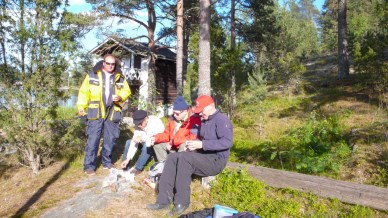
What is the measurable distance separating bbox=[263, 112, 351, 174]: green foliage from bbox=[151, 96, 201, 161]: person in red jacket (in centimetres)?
141

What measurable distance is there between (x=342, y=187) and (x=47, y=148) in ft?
16.8

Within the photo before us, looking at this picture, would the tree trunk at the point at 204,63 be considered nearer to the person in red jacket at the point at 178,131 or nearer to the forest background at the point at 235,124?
the forest background at the point at 235,124

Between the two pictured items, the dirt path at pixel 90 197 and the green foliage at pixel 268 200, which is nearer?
the green foliage at pixel 268 200

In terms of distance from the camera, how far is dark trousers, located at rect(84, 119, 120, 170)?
516cm

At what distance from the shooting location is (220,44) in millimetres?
14141

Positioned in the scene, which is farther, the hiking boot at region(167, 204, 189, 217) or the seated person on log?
the seated person on log

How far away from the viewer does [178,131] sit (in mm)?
4441

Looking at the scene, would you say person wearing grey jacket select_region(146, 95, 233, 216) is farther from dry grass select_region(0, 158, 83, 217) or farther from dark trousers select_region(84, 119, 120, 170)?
dark trousers select_region(84, 119, 120, 170)

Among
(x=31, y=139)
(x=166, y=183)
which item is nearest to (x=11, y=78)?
(x=31, y=139)

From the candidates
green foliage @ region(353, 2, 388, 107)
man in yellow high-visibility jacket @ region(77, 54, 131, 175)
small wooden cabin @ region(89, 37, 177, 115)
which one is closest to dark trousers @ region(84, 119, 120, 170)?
man in yellow high-visibility jacket @ region(77, 54, 131, 175)

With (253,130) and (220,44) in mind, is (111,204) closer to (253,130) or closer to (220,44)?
(253,130)

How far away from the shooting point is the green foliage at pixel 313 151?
4.56 meters

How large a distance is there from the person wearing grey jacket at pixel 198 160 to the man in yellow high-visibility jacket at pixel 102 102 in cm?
189

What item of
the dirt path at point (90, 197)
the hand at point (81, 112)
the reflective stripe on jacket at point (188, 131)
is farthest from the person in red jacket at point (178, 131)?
the hand at point (81, 112)
